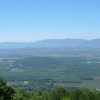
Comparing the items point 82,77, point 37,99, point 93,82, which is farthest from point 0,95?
point 82,77

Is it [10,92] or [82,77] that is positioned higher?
[10,92]

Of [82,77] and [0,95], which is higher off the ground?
[0,95]

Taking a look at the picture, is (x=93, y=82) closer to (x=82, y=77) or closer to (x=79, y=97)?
(x=82, y=77)

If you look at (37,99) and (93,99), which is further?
(93,99)

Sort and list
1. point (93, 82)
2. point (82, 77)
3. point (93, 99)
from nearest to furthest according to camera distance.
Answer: point (93, 99) → point (93, 82) → point (82, 77)

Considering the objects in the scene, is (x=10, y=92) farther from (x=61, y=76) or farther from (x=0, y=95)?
(x=61, y=76)

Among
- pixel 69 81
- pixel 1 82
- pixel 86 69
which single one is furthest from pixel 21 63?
pixel 1 82

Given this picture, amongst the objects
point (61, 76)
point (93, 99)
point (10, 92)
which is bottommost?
point (61, 76)

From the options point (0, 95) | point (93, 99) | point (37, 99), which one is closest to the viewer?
point (0, 95)

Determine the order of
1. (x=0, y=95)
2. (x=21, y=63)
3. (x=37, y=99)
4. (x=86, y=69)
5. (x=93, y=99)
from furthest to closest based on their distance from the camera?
1. (x=21, y=63)
2. (x=86, y=69)
3. (x=93, y=99)
4. (x=37, y=99)
5. (x=0, y=95)
